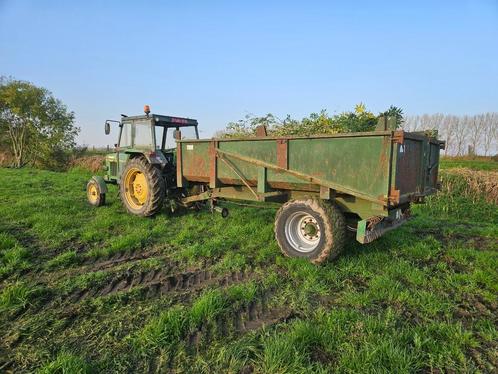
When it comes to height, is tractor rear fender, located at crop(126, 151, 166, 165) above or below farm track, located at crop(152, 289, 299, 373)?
above

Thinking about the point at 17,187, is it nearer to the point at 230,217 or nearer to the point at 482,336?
the point at 230,217

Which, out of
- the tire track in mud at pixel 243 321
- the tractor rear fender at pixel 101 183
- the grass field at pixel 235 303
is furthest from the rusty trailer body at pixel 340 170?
the tractor rear fender at pixel 101 183

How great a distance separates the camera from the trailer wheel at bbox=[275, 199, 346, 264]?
13.1 ft

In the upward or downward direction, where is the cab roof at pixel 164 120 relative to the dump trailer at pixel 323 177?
upward

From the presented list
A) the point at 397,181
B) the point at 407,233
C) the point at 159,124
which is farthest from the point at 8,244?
the point at 407,233

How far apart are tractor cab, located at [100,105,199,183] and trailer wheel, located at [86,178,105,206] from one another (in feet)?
1.77

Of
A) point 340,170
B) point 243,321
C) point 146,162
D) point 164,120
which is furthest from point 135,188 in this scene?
point 243,321

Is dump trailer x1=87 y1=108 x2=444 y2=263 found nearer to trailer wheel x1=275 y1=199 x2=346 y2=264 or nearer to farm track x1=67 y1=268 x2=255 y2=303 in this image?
trailer wheel x1=275 y1=199 x2=346 y2=264

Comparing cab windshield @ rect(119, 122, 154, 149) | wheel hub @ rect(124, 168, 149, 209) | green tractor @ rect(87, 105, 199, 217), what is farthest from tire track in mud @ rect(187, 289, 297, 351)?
cab windshield @ rect(119, 122, 154, 149)

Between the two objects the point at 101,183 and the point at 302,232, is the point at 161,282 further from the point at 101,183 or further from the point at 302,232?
the point at 101,183

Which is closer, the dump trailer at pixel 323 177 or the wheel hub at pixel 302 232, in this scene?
the dump trailer at pixel 323 177

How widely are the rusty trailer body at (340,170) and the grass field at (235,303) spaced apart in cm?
70

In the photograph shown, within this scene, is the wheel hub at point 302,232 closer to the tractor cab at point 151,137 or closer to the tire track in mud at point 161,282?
the tire track in mud at point 161,282

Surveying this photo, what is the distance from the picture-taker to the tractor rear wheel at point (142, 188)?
6207mm
